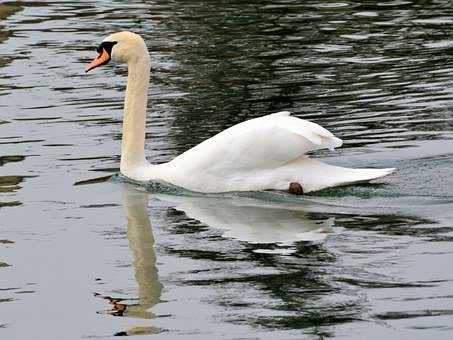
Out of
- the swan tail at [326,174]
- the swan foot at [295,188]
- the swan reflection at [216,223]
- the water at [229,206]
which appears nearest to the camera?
the water at [229,206]

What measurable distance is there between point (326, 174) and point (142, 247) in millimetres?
1757

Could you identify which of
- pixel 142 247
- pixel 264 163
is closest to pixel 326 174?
pixel 264 163

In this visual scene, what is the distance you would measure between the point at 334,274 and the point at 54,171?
4.10 metres

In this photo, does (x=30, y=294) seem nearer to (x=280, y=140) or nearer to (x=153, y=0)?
(x=280, y=140)

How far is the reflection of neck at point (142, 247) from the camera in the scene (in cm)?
806

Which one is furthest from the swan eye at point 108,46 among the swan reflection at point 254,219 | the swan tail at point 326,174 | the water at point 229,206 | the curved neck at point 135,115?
the swan tail at point 326,174

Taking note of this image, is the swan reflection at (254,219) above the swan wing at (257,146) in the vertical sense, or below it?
below

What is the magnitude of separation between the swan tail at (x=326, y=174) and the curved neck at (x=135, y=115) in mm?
1431

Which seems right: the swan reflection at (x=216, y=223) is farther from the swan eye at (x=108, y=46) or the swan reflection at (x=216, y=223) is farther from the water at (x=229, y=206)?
the swan eye at (x=108, y=46)

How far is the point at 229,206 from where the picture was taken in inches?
405

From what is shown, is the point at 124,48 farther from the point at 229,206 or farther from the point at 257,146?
the point at 229,206

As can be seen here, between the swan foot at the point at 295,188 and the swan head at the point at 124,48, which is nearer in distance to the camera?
the swan foot at the point at 295,188

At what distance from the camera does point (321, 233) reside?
9289 mm

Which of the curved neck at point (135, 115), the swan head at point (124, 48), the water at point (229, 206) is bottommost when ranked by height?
the water at point (229, 206)
